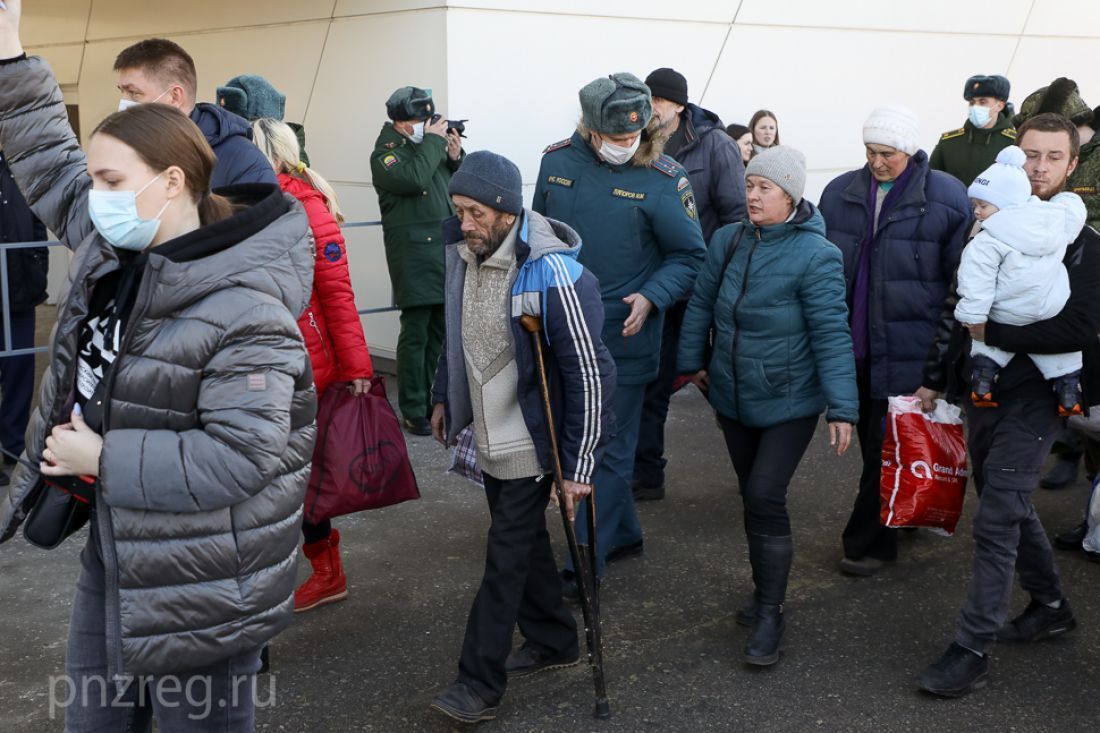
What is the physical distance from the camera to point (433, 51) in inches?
306

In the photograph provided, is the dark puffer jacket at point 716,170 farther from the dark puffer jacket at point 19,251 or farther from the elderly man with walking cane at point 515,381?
the dark puffer jacket at point 19,251

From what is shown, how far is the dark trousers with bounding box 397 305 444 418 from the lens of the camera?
7.41 meters

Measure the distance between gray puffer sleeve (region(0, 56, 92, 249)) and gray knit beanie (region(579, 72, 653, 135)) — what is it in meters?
2.15

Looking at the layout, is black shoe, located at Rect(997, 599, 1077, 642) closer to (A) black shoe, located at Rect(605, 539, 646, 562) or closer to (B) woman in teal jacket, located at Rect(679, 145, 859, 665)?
(B) woman in teal jacket, located at Rect(679, 145, 859, 665)

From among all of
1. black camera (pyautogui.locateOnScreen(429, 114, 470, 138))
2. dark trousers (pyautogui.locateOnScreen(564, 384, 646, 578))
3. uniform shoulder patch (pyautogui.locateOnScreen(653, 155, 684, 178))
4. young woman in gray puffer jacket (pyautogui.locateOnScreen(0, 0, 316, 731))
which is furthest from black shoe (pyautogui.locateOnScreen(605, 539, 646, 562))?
black camera (pyautogui.locateOnScreen(429, 114, 470, 138))

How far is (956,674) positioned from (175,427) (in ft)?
9.35

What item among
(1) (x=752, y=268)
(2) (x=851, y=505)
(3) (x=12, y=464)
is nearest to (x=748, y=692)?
(1) (x=752, y=268)

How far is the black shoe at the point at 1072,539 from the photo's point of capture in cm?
550

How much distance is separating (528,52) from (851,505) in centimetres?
387

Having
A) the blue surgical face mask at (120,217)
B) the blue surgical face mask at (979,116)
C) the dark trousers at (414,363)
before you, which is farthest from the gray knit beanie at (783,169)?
the blue surgical face mask at (979,116)

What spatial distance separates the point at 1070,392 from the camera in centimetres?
407

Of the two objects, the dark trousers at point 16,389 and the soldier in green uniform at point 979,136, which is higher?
the soldier in green uniform at point 979,136

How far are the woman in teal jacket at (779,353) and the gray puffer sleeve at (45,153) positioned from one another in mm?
2359

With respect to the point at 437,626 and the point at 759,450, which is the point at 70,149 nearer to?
the point at 437,626
